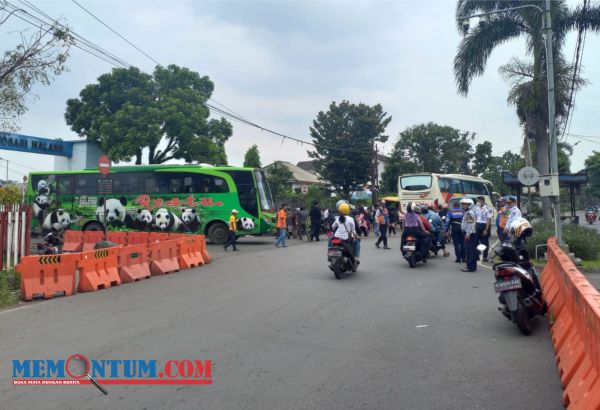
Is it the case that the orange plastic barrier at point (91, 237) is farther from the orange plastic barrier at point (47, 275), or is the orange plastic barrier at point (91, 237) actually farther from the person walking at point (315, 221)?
the person walking at point (315, 221)


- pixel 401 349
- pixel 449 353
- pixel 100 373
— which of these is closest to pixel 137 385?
pixel 100 373

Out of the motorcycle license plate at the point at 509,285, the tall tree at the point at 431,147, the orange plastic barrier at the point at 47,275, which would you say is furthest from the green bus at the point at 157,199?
the tall tree at the point at 431,147

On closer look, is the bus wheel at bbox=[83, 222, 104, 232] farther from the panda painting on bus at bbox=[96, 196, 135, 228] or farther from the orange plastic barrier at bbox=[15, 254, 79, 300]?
the orange plastic barrier at bbox=[15, 254, 79, 300]

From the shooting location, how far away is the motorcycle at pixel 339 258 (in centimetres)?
1045

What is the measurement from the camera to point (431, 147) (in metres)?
47.2

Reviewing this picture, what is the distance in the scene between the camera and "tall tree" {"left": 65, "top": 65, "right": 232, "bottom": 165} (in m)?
30.9

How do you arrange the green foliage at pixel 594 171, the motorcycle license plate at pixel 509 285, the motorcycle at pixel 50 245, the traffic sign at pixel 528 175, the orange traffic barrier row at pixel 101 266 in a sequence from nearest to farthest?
the motorcycle license plate at pixel 509 285 < the orange traffic barrier row at pixel 101 266 < the motorcycle at pixel 50 245 < the traffic sign at pixel 528 175 < the green foliage at pixel 594 171

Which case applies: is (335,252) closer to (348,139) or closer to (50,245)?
(50,245)

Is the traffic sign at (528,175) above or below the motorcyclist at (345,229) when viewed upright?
above

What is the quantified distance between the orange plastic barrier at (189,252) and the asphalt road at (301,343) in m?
2.61

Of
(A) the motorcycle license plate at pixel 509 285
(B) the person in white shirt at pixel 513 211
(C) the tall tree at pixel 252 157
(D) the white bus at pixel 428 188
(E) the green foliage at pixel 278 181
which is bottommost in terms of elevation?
(A) the motorcycle license plate at pixel 509 285

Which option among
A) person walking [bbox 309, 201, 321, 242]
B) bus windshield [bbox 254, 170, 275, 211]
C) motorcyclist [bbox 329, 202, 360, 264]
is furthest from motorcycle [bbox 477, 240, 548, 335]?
person walking [bbox 309, 201, 321, 242]

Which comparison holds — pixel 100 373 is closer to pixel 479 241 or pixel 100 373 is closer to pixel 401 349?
pixel 401 349

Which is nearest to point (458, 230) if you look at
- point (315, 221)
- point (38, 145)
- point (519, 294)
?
point (519, 294)
